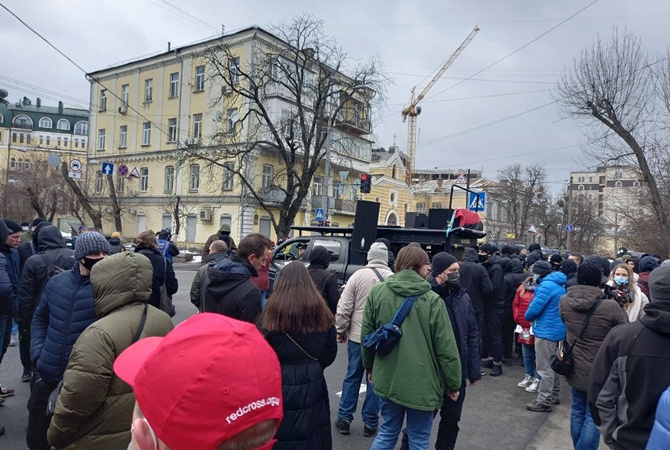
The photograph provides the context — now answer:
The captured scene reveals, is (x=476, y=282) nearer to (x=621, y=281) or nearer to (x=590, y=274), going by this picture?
(x=621, y=281)

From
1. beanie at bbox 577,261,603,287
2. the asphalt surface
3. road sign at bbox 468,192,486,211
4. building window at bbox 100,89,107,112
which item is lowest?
the asphalt surface

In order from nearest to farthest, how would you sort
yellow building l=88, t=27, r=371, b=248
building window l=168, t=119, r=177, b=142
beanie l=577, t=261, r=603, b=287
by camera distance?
1. beanie l=577, t=261, r=603, b=287
2. yellow building l=88, t=27, r=371, b=248
3. building window l=168, t=119, r=177, b=142

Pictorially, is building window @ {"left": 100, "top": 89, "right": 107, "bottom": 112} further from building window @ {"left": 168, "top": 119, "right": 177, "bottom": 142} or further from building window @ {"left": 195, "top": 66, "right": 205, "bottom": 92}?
building window @ {"left": 195, "top": 66, "right": 205, "bottom": 92}

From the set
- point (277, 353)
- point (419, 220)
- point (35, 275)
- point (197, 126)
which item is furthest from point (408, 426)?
point (197, 126)

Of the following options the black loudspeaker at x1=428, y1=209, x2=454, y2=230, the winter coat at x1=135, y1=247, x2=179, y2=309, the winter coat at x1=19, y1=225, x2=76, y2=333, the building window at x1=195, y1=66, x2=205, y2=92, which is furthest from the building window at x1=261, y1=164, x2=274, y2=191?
the winter coat at x1=19, y1=225, x2=76, y2=333

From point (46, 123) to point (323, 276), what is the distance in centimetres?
10152

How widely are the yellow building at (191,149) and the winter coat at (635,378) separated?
27852 mm

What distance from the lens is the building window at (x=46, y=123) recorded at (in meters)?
87.6

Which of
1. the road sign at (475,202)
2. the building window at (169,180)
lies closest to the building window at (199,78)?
the building window at (169,180)

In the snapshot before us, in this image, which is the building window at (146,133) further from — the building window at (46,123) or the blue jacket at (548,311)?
the building window at (46,123)

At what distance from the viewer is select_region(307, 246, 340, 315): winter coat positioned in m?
5.49

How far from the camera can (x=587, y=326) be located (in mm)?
4215

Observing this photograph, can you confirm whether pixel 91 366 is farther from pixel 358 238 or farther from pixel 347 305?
pixel 358 238

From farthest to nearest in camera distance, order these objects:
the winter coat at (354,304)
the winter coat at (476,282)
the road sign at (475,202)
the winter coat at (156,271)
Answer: the road sign at (475,202), the winter coat at (476,282), the winter coat at (156,271), the winter coat at (354,304)
